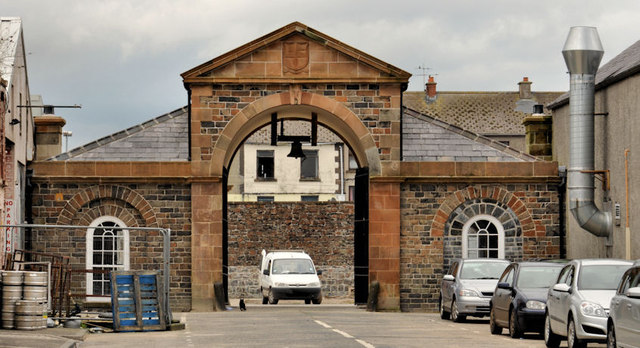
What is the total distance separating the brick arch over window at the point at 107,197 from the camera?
111ft

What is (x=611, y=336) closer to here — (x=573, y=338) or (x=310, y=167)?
(x=573, y=338)

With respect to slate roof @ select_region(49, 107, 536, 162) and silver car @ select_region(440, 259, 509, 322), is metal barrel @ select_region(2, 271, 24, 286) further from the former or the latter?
slate roof @ select_region(49, 107, 536, 162)

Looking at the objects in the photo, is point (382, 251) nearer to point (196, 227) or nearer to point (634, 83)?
point (196, 227)

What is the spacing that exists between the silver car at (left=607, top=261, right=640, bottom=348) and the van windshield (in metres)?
27.5

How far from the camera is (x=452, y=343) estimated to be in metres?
20.2

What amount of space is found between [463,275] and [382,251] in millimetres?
5492

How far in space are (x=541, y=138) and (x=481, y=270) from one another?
350 inches

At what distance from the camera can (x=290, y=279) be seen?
1679 inches

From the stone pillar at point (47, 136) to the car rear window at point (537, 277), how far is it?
1674 cm

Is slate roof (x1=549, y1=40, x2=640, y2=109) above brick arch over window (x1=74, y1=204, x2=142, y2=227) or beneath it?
above

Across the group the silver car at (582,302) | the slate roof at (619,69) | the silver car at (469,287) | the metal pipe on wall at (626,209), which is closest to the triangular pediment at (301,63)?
the slate roof at (619,69)

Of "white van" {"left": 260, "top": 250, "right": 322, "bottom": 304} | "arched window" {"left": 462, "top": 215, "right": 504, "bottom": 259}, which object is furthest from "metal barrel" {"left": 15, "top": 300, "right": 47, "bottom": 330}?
"white van" {"left": 260, "top": 250, "right": 322, "bottom": 304}

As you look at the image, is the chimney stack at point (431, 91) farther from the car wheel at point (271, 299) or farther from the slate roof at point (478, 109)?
the car wheel at point (271, 299)

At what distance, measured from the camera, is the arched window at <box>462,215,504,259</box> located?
114 ft
